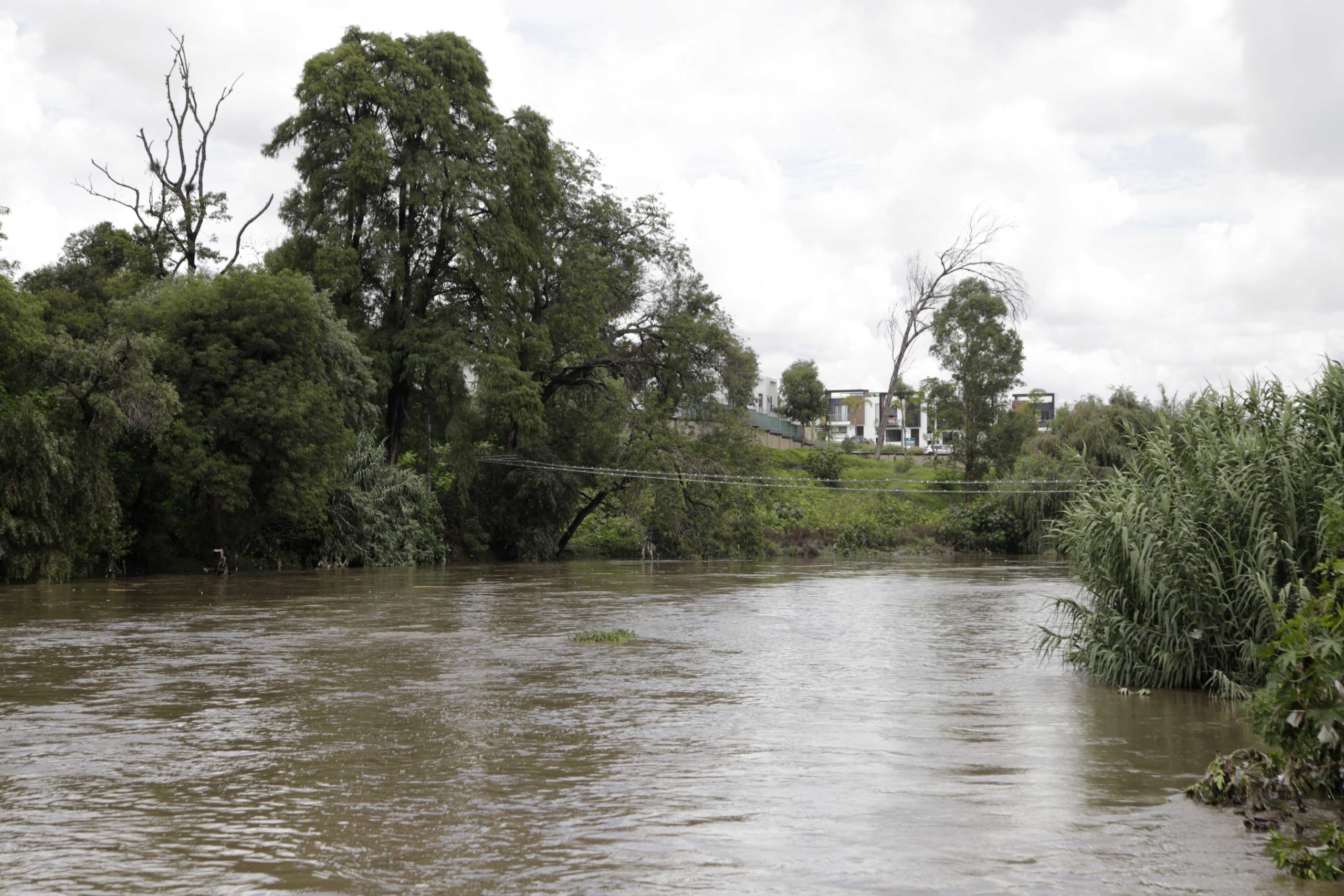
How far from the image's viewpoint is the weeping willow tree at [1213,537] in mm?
10906

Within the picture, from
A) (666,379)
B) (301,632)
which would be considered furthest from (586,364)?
(301,632)

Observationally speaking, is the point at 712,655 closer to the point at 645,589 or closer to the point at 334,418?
the point at 645,589

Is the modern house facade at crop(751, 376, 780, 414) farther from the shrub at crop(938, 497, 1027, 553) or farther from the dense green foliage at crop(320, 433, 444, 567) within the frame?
the dense green foliage at crop(320, 433, 444, 567)

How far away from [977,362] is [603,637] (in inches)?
2120

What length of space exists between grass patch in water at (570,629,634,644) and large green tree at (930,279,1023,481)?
170ft

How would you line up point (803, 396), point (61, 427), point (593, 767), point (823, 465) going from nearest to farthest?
point (593, 767) < point (61, 427) < point (823, 465) < point (803, 396)

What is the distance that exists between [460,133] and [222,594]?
67.6 ft

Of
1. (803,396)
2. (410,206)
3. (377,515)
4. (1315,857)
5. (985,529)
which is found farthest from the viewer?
(803,396)

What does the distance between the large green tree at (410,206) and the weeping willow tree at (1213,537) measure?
94.5 feet

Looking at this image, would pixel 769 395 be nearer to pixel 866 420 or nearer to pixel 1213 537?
pixel 866 420

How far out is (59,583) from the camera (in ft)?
92.5

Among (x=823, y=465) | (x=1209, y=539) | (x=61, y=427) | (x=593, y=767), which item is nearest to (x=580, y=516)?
(x=61, y=427)

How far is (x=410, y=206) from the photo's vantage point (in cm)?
4031

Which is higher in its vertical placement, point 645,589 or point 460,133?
point 460,133
